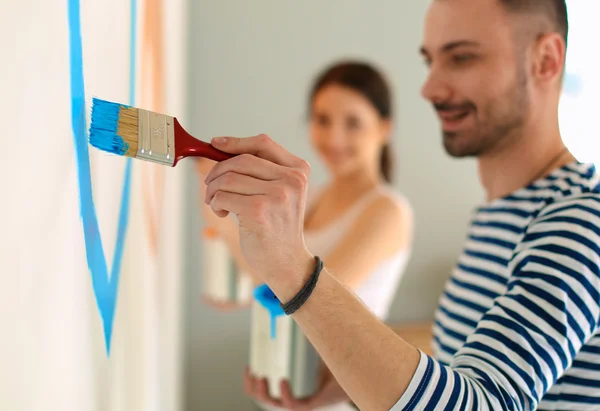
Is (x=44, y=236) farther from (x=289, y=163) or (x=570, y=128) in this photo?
(x=570, y=128)

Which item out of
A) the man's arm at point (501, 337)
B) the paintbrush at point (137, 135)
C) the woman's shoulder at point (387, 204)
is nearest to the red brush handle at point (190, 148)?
the paintbrush at point (137, 135)

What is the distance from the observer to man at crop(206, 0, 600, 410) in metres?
0.49

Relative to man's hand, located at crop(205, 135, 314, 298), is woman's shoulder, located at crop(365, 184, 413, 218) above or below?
below

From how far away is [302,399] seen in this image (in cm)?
88

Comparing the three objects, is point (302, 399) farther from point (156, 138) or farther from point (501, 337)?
point (156, 138)

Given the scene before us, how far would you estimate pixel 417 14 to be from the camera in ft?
7.57

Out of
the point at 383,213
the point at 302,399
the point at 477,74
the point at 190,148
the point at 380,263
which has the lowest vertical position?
the point at 302,399

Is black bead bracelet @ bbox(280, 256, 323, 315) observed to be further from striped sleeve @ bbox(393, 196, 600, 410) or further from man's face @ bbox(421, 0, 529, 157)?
man's face @ bbox(421, 0, 529, 157)

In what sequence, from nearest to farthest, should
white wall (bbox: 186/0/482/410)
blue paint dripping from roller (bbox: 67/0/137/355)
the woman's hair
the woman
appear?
blue paint dripping from roller (bbox: 67/0/137/355) → the woman → the woman's hair → white wall (bbox: 186/0/482/410)

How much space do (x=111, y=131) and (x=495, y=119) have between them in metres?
0.54

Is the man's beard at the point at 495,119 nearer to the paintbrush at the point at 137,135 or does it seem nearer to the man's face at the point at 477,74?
the man's face at the point at 477,74

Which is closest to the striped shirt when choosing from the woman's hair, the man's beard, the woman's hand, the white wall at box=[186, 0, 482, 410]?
the man's beard

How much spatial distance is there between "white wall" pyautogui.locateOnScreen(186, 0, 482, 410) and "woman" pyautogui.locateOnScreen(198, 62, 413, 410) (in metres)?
0.69

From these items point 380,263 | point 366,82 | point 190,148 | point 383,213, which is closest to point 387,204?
point 383,213
